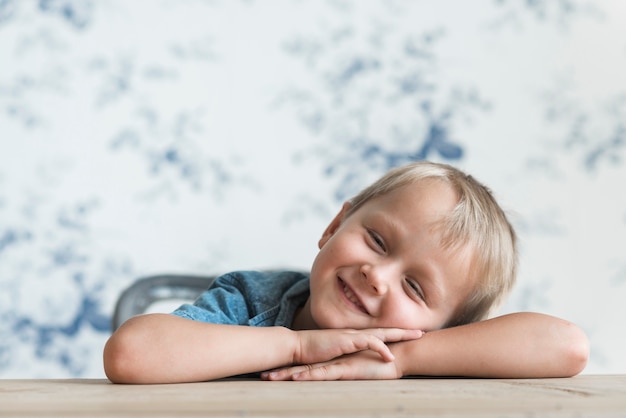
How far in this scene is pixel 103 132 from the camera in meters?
2.20

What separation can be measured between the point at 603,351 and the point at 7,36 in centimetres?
199

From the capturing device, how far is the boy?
846 millimetres

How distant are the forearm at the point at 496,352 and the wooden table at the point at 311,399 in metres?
0.11

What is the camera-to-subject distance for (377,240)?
106 cm

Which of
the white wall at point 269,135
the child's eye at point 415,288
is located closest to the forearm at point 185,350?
the child's eye at point 415,288

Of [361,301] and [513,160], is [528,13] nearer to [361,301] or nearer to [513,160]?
[513,160]

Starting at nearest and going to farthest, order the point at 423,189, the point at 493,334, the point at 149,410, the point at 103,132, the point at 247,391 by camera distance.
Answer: the point at 149,410
the point at 247,391
the point at 493,334
the point at 423,189
the point at 103,132

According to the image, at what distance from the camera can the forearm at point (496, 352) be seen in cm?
93

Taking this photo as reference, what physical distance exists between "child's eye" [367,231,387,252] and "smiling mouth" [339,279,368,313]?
72mm

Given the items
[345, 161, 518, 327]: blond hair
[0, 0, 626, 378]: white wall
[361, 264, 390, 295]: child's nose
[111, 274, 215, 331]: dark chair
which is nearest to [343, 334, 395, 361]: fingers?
[361, 264, 390, 295]: child's nose

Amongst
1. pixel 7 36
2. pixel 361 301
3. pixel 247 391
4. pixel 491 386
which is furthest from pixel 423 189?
pixel 7 36

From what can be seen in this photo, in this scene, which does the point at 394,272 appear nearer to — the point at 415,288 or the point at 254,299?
the point at 415,288

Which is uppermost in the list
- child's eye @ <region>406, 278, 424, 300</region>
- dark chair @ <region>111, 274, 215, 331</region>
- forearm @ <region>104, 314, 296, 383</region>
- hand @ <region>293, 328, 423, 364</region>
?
child's eye @ <region>406, 278, 424, 300</region>

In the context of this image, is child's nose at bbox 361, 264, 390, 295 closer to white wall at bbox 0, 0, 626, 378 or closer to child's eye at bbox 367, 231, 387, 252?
child's eye at bbox 367, 231, 387, 252
